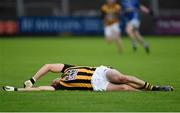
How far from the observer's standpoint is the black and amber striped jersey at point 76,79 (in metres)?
12.8

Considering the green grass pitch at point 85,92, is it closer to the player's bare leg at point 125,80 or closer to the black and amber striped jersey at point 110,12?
the player's bare leg at point 125,80

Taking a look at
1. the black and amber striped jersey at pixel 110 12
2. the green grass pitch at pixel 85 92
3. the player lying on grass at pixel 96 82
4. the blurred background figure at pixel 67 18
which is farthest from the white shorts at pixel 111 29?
the player lying on grass at pixel 96 82

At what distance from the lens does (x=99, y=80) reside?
12.7 metres

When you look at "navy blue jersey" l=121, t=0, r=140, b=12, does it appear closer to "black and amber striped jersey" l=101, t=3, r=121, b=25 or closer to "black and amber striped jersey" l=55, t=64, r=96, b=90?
"black and amber striped jersey" l=101, t=3, r=121, b=25

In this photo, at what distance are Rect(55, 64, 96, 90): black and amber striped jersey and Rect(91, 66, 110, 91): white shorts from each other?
0.08 metres

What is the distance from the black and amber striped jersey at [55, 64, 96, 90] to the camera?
12789 millimetres

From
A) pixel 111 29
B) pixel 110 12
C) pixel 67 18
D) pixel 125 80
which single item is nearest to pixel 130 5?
pixel 110 12

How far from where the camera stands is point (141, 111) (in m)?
10.6

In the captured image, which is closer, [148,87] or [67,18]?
[148,87]

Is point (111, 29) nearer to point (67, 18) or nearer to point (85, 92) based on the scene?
point (67, 18)

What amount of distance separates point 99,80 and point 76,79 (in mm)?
417

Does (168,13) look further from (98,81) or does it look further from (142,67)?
(98,81)

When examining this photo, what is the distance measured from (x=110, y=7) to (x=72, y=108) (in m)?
18.7

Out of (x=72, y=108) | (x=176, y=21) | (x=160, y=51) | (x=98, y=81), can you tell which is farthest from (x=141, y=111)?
(x=176, y=21)
